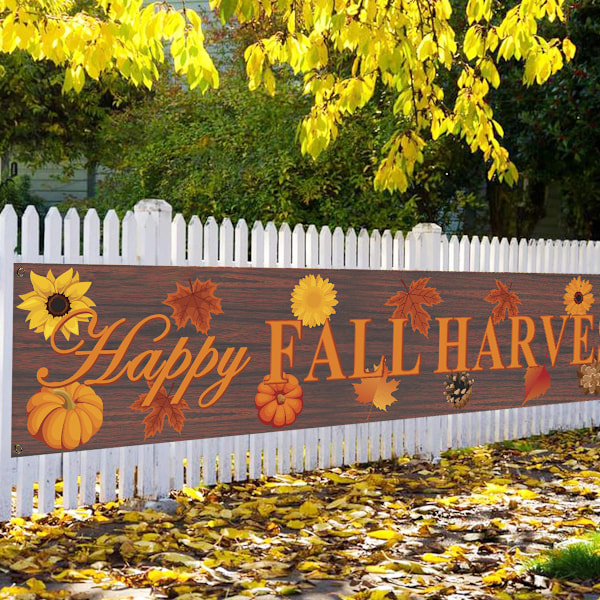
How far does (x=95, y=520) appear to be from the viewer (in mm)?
5355

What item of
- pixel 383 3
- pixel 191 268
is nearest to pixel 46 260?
pixel 191 268

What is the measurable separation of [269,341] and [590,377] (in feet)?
12.5

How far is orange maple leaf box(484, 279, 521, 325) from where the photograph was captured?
25.3ft

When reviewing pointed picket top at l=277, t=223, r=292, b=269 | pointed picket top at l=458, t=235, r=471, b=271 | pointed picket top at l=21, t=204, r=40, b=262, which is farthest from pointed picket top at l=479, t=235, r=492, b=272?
pointed picket top at l=21, t=204, r=40, b=262

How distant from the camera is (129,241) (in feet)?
18.4

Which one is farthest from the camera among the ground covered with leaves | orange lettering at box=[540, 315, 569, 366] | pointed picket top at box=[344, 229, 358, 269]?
orange lettering at box=[540, 315, 569, 366]

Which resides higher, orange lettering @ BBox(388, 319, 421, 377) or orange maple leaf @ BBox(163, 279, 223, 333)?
orange maple leaf @ BBox(163, 279, 223, 333)

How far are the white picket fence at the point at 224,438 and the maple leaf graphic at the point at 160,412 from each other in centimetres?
11

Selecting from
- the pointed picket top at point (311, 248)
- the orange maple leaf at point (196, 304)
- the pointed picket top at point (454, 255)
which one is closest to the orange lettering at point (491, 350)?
the pointed picket top at point (454, 255)

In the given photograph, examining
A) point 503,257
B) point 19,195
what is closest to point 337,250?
point 503,257

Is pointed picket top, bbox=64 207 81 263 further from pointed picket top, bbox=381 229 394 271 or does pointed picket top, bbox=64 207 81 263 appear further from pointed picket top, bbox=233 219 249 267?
pointed picket top, bbox=381 229 394 271

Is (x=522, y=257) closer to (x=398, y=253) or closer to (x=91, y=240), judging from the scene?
(x=398, y=253)

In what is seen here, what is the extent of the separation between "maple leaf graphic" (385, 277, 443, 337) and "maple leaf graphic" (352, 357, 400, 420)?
0.40 m

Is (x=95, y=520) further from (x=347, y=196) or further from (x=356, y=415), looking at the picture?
(x=347, y=196)
